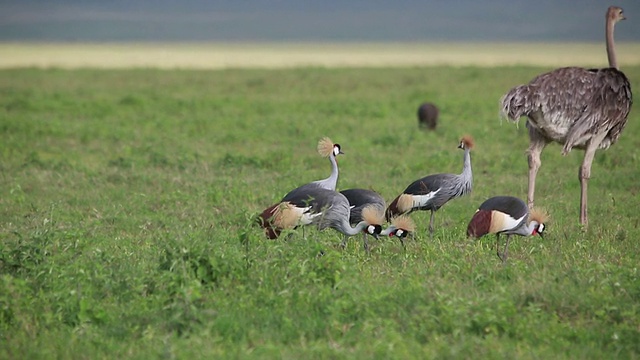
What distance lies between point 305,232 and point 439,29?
362 ft

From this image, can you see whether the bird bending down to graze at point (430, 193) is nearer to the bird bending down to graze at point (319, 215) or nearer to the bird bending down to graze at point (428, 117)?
the bird bending down to graze at point (319, 215)

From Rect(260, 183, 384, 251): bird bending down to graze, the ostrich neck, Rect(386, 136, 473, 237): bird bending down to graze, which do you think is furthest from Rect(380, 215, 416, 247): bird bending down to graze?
the ostrich neck

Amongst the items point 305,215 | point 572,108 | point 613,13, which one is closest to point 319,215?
point 305,215

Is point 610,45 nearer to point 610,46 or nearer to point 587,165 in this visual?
point 610,46

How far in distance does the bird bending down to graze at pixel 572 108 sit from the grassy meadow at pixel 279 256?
0.75 meters

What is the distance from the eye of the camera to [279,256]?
7.56 metres

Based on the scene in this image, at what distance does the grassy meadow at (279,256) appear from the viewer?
6293 millimetres

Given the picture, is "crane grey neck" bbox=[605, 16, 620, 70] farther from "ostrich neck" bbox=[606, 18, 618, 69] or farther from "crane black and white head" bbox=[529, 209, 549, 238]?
"crane black and white head" bbox=[529, 209, 549, 238]

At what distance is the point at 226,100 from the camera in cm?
2341

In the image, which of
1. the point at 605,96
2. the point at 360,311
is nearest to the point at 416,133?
the point at 605,96

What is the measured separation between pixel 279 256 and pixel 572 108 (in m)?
4.40

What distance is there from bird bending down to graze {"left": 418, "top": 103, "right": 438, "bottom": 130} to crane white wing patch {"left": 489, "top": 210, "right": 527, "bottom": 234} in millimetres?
9886

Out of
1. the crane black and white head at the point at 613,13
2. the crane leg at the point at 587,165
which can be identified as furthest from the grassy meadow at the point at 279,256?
the crane black and white head at the point at 613,13

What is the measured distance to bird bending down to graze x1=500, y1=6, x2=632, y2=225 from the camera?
10.3 metres
